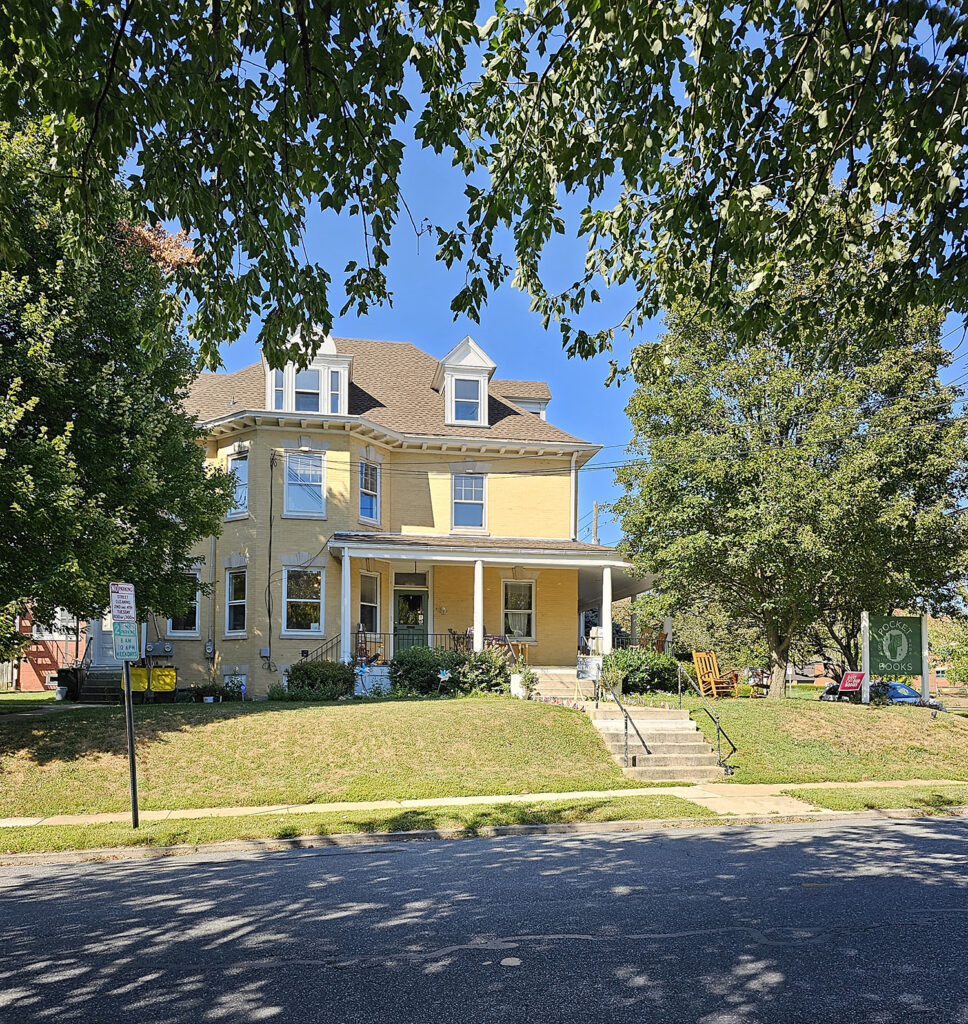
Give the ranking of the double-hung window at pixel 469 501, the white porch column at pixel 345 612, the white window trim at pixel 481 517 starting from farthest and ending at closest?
the double-hung window at pixel 469 501 → the white window trim at pixel 481 517 → the white porch column at pixel 345 612

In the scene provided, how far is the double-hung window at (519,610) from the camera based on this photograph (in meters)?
26.5

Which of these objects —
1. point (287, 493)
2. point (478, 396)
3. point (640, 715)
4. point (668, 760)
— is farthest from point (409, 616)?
point (668, 760)

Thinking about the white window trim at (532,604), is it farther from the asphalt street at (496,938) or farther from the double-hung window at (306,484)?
the asphalt street at (496,938)

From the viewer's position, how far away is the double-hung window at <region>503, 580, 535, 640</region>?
26531mm

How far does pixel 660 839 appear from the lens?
10211 millimetres

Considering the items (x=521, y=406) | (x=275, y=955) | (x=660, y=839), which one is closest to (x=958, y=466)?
(x=521, y=406)

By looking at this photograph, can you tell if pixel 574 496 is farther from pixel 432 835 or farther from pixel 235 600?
pixel 432 835

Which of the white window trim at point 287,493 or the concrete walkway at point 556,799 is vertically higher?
the white window trim at point 287,493

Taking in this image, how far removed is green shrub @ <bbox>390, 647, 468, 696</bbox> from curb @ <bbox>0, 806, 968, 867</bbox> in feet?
33.9

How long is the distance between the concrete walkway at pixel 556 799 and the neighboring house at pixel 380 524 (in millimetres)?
10022

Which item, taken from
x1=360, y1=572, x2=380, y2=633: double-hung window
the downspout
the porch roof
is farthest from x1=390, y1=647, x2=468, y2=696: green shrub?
the downspout

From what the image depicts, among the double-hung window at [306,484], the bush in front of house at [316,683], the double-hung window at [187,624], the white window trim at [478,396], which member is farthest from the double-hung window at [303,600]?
the white window trim at [478,396]

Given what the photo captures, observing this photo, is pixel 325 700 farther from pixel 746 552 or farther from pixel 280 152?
pixel 280 152

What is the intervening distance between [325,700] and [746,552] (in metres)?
10.7
